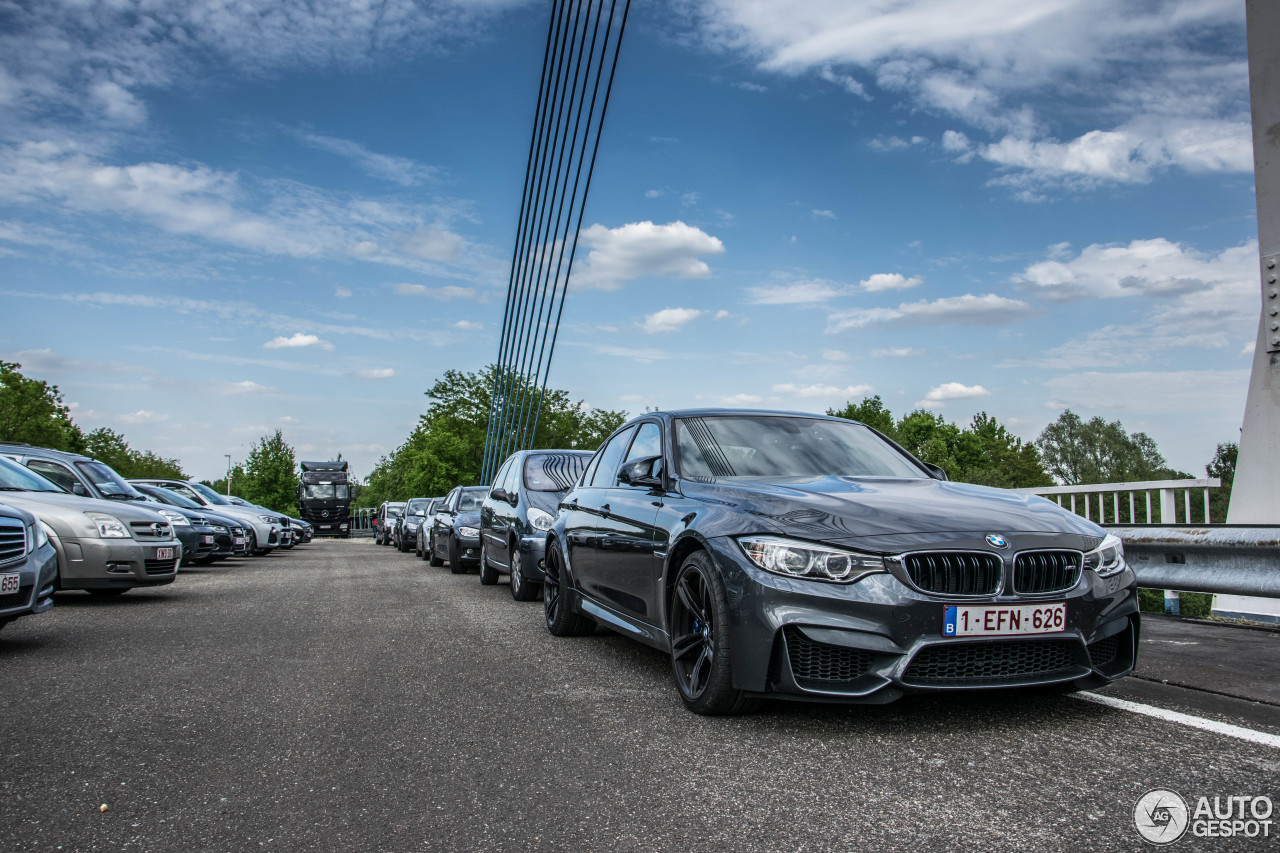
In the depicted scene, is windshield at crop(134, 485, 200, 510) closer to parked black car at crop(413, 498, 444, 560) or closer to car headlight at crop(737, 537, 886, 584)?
parked black car at crop(413, 498, 444, 560)

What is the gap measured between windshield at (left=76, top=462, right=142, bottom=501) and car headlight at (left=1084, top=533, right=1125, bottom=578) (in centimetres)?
1096

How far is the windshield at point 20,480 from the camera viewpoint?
960cm

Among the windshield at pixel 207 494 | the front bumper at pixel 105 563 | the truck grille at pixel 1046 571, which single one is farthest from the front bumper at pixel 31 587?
the windshield at pixel 207 494

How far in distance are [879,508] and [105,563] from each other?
810 centimetres

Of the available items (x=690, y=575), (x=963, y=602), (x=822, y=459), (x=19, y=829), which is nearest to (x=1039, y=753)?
(x=963, y=602)

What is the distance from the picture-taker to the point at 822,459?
5.52m

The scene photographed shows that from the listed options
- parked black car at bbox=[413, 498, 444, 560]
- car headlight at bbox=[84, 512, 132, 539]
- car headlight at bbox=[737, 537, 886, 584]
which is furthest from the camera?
parked black car at bbox=[413, 498, 444, 560]

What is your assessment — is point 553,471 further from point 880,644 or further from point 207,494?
point 207,494

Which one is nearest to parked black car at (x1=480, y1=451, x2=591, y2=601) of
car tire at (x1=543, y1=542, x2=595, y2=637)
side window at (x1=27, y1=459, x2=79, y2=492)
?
car tire at (x1=543, y1=542, x2=595, y2=637)

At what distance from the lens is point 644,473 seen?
534 cm

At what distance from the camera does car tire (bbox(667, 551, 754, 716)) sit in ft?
13.6

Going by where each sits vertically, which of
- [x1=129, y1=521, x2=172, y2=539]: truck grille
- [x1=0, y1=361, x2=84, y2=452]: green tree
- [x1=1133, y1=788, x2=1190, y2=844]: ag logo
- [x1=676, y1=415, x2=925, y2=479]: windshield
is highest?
[x1=0, y1=361, x2=84, y2=452]: green tree

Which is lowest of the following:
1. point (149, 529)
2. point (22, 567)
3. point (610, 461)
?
point (22, 567)

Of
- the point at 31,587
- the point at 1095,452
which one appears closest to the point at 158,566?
the point at 31,587
